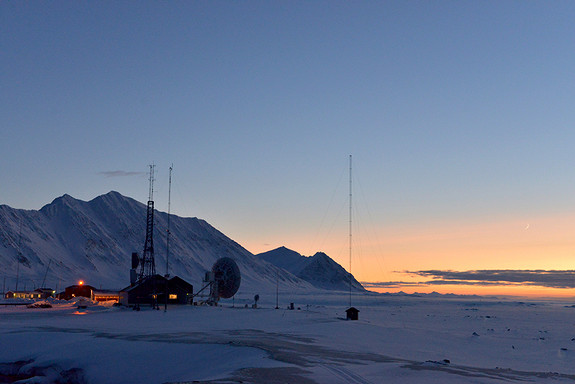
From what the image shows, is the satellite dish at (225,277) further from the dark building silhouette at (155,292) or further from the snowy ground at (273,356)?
the snowy ground at (273,356)

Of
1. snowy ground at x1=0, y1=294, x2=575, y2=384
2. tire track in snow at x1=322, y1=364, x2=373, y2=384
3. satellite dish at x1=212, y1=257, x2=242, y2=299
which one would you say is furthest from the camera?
satellite dish at x1=212, y1=257, x2=242, y2=299

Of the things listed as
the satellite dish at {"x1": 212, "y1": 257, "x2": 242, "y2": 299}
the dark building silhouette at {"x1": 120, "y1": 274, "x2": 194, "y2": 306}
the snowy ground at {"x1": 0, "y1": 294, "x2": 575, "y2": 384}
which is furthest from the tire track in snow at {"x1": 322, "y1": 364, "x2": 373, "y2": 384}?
the satellite dish at {"x1": 212, "y1": 257, "x2": 242, "y2": 299}

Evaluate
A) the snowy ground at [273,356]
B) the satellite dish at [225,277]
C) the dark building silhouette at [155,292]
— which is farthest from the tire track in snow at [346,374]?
the satellite dish at [225,277]

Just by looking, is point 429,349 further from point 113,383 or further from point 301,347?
point 113,383

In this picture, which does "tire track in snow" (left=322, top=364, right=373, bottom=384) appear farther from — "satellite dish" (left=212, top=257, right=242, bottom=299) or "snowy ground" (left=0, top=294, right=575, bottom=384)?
"satellite dish" (left=212, top=257, right=242, bottom=299)

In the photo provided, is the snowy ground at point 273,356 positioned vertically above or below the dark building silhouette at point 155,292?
below

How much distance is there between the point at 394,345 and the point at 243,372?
877 inches

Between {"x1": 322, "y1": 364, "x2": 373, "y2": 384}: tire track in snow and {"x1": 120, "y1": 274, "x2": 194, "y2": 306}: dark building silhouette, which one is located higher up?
{"x1": 120, "y1": 274, "x2": 194, "y2": 306}: dark building silhouette

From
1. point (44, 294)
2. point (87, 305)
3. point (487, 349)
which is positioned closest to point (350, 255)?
point (487, 349)

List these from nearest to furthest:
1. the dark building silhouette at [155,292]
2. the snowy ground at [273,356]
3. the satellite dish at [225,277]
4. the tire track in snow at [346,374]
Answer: the tire track in snow at [346,374]
the snowy ground at [273,356]
the dark building silhouette at [155,292]
the satellite dish at [225,277]

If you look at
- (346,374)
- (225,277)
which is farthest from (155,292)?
(346,374)

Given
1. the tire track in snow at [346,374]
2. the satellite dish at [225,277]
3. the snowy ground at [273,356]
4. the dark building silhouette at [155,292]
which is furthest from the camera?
the satellite dish at [225,277]

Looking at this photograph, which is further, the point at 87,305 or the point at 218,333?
the point at 87,305

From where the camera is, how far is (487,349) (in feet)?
165
